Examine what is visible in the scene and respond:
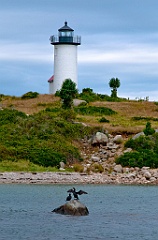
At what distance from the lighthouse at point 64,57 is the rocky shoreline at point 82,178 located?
81.9 feet

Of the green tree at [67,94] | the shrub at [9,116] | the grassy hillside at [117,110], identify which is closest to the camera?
the shrub at [9,116]

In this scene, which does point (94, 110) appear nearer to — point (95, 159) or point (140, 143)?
point (140, 143)

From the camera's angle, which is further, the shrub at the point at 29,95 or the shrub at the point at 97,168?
the shrub at the point at 29,95

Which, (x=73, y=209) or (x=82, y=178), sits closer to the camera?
(x=73, y=209)

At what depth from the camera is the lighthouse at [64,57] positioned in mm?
73500

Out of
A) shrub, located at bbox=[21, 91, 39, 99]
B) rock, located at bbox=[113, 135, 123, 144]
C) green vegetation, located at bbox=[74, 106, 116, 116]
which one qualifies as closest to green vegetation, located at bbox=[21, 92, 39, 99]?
shrub, located at bbox=[21, 91, 39, 99]

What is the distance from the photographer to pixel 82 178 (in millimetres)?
47875

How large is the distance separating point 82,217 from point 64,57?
43.1 metres

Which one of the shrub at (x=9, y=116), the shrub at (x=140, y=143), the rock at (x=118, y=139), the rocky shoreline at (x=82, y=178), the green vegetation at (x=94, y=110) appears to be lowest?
the rocky shoreline at (x=82, y=178)

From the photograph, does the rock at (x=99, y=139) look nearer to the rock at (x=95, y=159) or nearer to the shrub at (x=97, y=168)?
the rock at (x=95, y=159)

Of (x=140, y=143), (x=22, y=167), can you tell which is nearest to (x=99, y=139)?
(x=140, y=143)

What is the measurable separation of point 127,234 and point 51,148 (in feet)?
77.7

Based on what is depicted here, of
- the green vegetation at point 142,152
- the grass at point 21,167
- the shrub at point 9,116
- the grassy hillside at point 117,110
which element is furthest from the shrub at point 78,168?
the shrub at point 9,116

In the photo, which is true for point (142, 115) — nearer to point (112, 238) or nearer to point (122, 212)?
point (122, 212)
